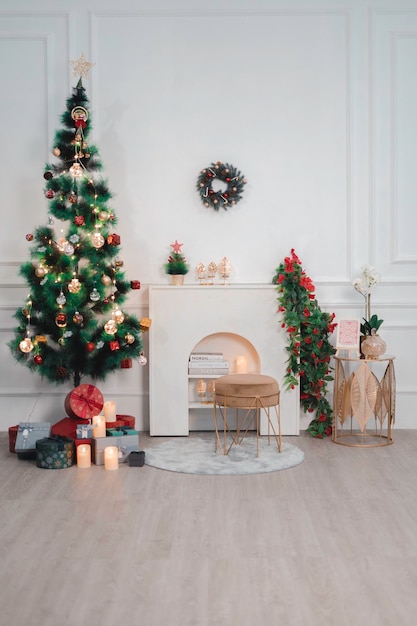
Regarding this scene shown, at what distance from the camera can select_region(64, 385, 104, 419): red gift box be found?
17.2 feet

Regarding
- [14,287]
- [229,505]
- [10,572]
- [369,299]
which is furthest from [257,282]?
[10,572]

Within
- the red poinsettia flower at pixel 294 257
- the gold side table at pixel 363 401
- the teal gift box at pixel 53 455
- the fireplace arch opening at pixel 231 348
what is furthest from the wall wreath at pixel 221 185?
the teal gift box at pixel 53 455

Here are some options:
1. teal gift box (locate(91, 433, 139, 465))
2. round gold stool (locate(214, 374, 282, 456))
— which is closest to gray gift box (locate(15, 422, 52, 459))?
teal gift box (locate(91, 433, 139, 465))

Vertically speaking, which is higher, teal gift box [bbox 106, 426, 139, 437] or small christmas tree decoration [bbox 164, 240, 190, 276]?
small christmas tree decoration [bbox 164, 240, 190, 276]

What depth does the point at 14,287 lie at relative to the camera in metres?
5.80

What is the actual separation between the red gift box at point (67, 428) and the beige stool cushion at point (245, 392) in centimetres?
97

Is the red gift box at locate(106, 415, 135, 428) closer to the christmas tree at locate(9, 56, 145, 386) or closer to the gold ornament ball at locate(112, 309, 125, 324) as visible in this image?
the christmas tree at locate(9, 56, 145, 386)

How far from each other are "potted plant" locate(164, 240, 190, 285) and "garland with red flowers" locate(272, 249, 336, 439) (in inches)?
26.9

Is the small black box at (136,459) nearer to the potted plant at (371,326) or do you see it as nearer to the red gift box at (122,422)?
the red gift box at (122,422)

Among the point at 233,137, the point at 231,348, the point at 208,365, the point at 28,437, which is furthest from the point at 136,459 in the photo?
the point at 233,137

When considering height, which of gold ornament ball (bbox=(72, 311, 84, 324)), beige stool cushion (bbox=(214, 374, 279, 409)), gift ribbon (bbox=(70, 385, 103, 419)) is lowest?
gift ribbon (bbox=(70, 385, 103, 419))

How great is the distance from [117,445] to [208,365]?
0.96 metres

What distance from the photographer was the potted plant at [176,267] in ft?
18.6

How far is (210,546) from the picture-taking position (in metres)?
3.35
